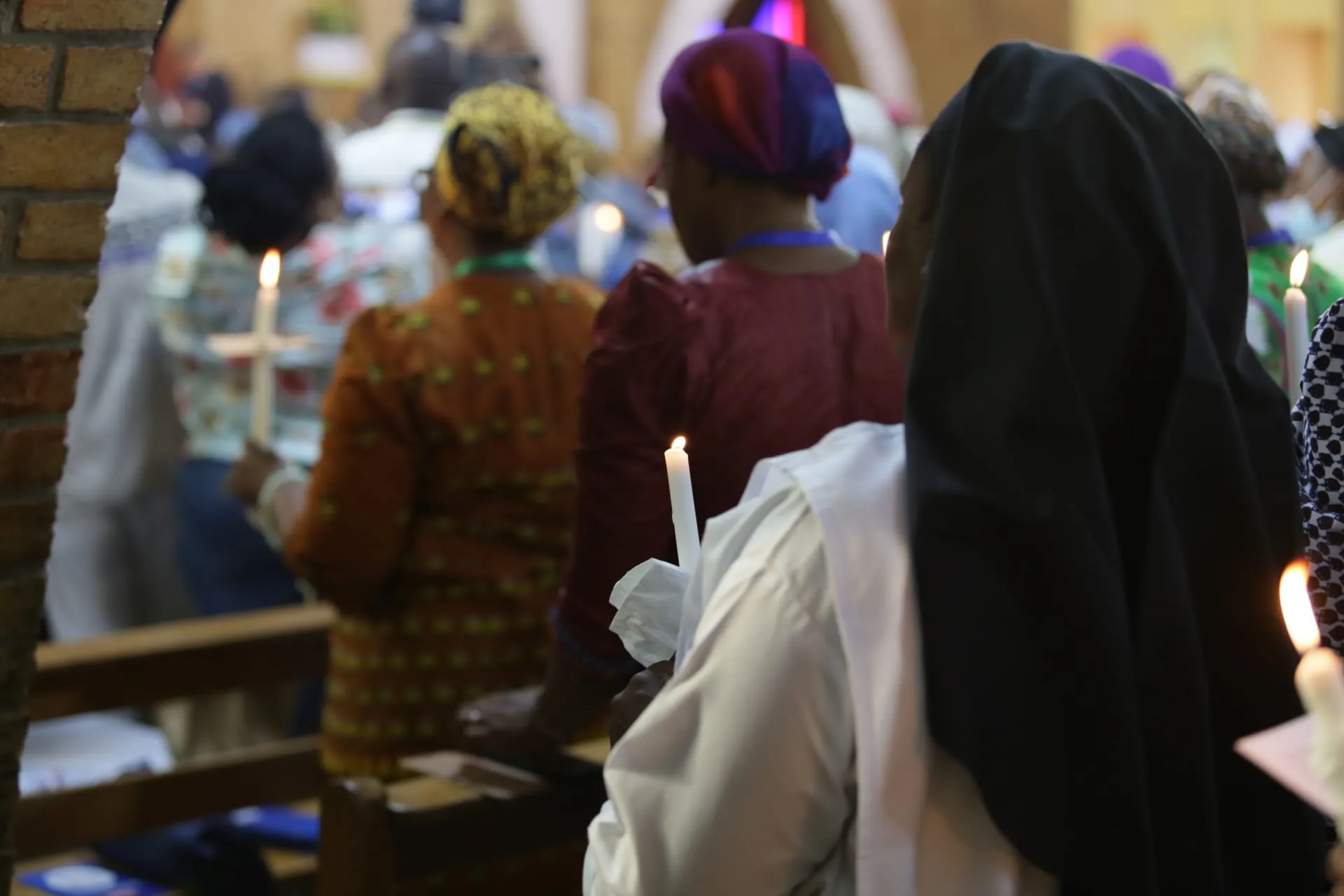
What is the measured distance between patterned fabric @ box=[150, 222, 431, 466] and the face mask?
9.69 feet

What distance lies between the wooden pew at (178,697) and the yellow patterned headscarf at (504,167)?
4.01ft

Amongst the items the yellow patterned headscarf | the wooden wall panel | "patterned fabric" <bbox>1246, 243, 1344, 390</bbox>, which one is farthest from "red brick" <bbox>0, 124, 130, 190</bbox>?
the wooden wall panel

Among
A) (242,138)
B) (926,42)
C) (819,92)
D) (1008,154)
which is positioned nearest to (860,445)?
(1008,154)

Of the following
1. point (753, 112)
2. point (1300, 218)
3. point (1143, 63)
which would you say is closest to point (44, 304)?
point (753, 112)

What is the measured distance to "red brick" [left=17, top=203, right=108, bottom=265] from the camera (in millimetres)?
2078

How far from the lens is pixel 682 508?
1.50 meters

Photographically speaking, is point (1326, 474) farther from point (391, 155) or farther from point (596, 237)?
point (596, 237)

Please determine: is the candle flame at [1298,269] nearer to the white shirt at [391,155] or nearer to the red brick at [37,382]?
the red brick at [37,382]

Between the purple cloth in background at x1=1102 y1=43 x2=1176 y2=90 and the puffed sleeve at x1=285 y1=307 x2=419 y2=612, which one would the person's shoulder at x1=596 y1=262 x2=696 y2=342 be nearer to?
the puffed sleeve at x1=285 y1=307 x2=419 y2=612

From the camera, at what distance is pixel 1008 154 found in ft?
4.23

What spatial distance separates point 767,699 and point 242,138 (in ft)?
10.2

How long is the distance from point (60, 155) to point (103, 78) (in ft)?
0.35

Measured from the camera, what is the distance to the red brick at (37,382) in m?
2.13

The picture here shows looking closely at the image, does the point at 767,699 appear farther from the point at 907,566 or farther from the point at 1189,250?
the point at 1189,250
